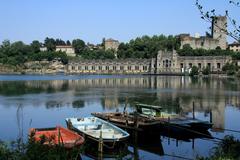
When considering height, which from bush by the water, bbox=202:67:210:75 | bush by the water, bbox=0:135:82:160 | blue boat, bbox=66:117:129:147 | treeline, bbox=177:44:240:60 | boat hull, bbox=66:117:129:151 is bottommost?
bush by the water, bbox=202:67:210:75

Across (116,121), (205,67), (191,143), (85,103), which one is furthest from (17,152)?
(205,67)

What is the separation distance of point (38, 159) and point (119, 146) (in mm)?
12824

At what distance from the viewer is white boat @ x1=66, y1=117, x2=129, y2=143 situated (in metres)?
23.5

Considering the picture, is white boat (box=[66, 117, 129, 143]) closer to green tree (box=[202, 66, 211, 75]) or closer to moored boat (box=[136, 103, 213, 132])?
moored boat (box=[136, 103, 213, 132])

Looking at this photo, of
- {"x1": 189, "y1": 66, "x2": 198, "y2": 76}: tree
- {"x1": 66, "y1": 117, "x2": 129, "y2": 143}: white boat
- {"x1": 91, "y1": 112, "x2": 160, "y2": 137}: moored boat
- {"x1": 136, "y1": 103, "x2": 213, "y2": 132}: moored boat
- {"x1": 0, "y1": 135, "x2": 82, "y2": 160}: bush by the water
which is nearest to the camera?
{"x1": 0, "y1": 135, "x2": 82, "y2": 160}: bush by the water

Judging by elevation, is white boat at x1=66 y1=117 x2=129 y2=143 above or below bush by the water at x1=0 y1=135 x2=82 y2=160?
below

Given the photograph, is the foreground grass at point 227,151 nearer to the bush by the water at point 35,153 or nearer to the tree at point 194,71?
the bush by the water at point 35,153

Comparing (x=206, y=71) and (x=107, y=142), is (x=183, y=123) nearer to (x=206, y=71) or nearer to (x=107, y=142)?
(x=107, y=142)

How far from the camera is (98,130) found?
26.5 meters

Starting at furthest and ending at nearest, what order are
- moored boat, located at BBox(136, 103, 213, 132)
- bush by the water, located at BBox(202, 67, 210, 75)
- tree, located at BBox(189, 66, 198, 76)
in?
1. tree, located at BBox(189, 66, 198, 76)
2. bush by the water, located at BBox(202, 67, 210, 75)
3. moored boat, located at BBox(136, 103, 213, 132)

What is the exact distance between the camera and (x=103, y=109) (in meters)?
46.6

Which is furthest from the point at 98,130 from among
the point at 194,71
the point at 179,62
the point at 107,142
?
the point at 179,62

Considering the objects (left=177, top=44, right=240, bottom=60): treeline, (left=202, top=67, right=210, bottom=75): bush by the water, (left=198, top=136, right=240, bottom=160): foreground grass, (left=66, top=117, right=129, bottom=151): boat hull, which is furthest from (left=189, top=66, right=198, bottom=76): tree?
(left=198, top=136, right=240, bottom=160): foreground grass

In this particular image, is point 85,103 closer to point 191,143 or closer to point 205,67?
point 191,143
